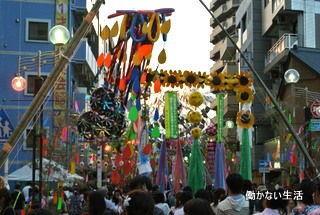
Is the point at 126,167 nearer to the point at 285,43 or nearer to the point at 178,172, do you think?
the point at 178,172

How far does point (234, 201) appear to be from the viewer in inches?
289

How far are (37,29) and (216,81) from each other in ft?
66.8

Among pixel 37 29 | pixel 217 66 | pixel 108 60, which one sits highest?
pixel 217 66

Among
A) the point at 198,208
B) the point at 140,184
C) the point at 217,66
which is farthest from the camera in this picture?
the point at 217,66

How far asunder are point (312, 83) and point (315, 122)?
17.2 metres

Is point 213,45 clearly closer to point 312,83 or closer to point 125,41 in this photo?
point 312,83

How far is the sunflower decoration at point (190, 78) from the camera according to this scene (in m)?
18.9

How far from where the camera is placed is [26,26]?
120 feet

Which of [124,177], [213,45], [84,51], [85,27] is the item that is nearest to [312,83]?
[124,177]

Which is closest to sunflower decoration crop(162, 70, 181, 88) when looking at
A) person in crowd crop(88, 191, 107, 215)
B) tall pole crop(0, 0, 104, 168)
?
Result: tall pole crop(0, 0, 104, 168)

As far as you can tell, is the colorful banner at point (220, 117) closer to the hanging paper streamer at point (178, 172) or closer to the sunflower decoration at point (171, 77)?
the hanging paper streamer at point (178, 172)

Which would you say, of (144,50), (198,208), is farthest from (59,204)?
(198,208)

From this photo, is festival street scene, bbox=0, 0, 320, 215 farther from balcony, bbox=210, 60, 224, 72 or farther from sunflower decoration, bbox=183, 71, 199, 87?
balcony, bbox=210, 60, 224, 72

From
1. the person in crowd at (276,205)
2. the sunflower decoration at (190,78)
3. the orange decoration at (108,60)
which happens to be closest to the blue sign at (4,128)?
the person in crowd at (276,205)
